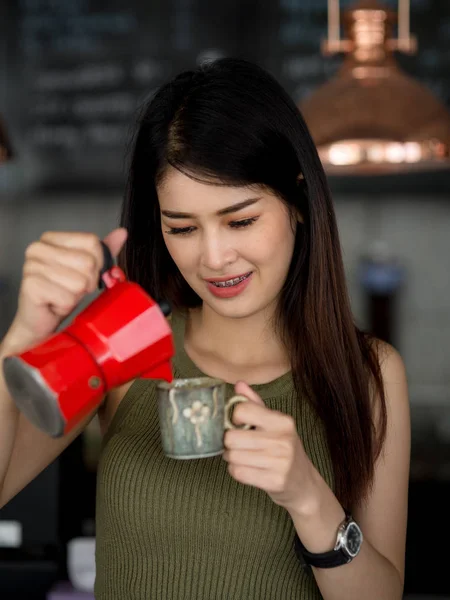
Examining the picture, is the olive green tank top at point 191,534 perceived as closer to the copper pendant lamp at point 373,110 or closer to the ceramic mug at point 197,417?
the ceramic mug at point 197,417

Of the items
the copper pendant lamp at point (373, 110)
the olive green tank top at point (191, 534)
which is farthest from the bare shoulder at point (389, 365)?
the copper pendant lamp at point (373, 110)

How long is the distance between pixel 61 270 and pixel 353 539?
0.53m

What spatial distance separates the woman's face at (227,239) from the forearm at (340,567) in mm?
312

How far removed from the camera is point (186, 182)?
1.29m

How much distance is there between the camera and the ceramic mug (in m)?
1.13

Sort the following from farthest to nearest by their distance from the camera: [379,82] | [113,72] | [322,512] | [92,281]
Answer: [113,72] < [379,82] < [322,512] < [92,281]

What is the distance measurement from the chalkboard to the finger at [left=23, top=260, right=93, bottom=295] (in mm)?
2654

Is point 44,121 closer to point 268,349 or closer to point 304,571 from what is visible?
point 268,349

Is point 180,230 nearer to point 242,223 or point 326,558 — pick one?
point 242,223

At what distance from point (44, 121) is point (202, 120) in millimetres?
2618

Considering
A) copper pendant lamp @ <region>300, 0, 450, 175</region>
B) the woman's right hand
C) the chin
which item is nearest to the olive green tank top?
the chin

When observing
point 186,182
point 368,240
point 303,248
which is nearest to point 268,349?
point 303,248

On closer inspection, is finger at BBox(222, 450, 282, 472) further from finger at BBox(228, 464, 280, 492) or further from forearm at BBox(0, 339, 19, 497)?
forearm at BBox(0, 339, 19, 497)

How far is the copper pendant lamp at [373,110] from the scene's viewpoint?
1990 millimetres
